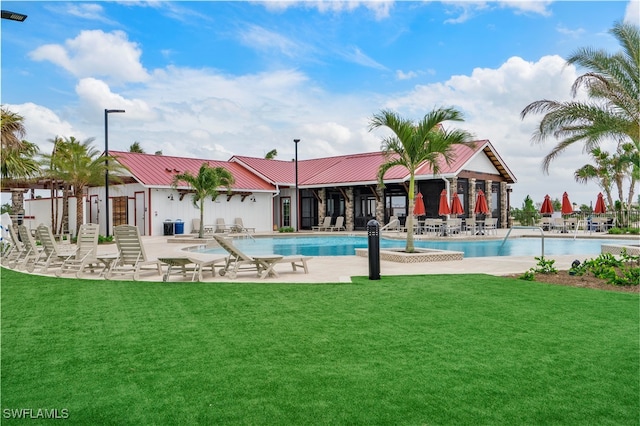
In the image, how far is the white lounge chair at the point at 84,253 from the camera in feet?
33.2

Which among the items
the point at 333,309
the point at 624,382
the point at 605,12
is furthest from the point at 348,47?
the point at 624,382

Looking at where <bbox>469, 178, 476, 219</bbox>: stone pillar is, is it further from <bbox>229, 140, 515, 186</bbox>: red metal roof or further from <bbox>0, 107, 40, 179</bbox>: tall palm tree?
<bbox>0, 107, 40, 179</bbox>: tall palm tree

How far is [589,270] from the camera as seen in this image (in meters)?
9.56

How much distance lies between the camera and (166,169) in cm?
2786

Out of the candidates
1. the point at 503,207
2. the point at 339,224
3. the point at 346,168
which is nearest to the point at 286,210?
the point at 346,168

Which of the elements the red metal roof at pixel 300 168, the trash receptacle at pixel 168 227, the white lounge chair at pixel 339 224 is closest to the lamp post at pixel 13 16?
the red metal roof at pixel 300 168

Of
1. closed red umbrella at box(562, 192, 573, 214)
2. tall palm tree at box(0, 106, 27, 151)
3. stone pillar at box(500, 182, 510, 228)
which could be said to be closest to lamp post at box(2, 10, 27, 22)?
tall palm tree at box(0, 106, 27, 151)

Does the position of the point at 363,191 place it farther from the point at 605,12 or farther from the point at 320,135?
the point at 605,12

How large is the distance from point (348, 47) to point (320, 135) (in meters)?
15.6

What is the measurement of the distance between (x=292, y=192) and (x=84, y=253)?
22.3 meters

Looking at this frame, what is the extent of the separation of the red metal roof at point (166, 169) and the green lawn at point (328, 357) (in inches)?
741
